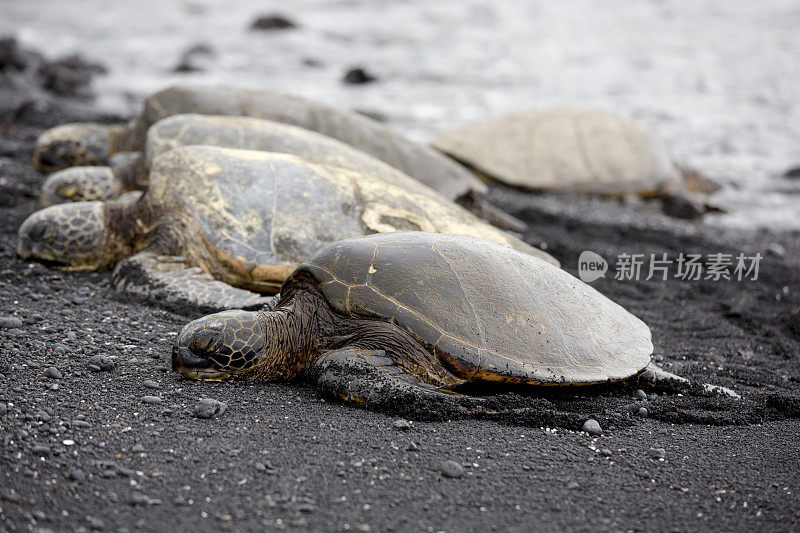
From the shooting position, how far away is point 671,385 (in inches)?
124

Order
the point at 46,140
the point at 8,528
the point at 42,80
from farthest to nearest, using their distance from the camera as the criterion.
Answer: the point at 42,80
the point at 46,140
the point at 8,528

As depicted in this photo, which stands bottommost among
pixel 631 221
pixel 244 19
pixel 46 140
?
pixel 631 221

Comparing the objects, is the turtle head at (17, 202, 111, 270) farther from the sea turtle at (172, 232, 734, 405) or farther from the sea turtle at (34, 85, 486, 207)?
the sea turtle at (34, 85, 486, 207)

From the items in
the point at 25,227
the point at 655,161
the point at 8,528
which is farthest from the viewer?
the point at 655,161

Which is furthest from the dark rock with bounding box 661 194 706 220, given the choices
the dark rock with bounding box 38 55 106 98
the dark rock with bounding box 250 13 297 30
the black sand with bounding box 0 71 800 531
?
the dark rock with bounding box 250 13 297 30

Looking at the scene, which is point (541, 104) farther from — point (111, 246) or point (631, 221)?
point (111, 246)

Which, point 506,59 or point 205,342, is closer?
point 205,342

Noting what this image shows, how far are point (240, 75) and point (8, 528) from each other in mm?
10457

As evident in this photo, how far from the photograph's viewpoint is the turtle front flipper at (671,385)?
315 centimetres

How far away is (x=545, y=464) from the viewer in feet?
→ 8.17

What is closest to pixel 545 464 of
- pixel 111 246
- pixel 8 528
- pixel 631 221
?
pixel 8 528

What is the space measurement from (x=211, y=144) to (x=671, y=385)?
3.40 meters

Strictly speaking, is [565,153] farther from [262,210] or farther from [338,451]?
[338,451]

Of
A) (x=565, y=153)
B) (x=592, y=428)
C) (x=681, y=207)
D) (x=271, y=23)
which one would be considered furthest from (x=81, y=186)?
(x=271, y=23)
